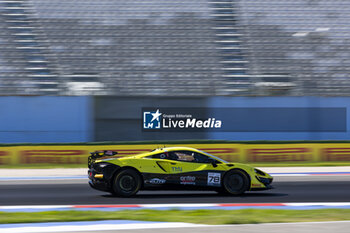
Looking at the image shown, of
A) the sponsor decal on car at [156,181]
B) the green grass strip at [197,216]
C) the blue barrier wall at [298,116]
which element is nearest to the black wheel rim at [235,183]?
the sponsor decal on car at [156,181]

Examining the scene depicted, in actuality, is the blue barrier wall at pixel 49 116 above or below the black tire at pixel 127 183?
above

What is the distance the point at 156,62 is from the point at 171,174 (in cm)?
1545

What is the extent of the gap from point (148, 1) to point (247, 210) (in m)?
21.3

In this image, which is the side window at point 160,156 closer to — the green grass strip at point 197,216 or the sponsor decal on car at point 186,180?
the sponsor decal on car at point 186,180

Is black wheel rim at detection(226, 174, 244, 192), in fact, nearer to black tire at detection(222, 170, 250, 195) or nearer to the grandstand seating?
black tire at detection(222, 170, 250, 195)

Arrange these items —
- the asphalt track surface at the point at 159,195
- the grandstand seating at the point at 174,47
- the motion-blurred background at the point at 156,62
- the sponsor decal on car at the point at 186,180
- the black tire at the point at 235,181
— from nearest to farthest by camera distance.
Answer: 1. the asphalt track surface at the point at 159,195
2. the sponsor decal on car at the point at 186,180
3. the black tire at the point at 235,181
4. the motion-blurred background at the point at 156,62
5. the grandstand seating at the point at 174,47

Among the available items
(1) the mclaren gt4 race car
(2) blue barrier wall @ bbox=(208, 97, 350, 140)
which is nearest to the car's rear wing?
(1) the mclaren gt4 race car

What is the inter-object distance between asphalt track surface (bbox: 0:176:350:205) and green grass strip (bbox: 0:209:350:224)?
60.4 inches

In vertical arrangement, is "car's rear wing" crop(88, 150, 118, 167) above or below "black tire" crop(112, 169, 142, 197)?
above

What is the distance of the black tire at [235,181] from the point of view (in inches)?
403

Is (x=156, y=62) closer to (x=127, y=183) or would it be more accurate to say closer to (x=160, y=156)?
(x=160, y=156)

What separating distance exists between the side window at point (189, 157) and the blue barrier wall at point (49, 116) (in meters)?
13.9

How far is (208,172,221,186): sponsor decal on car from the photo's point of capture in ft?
33.4

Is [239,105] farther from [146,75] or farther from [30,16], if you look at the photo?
[30,16]
